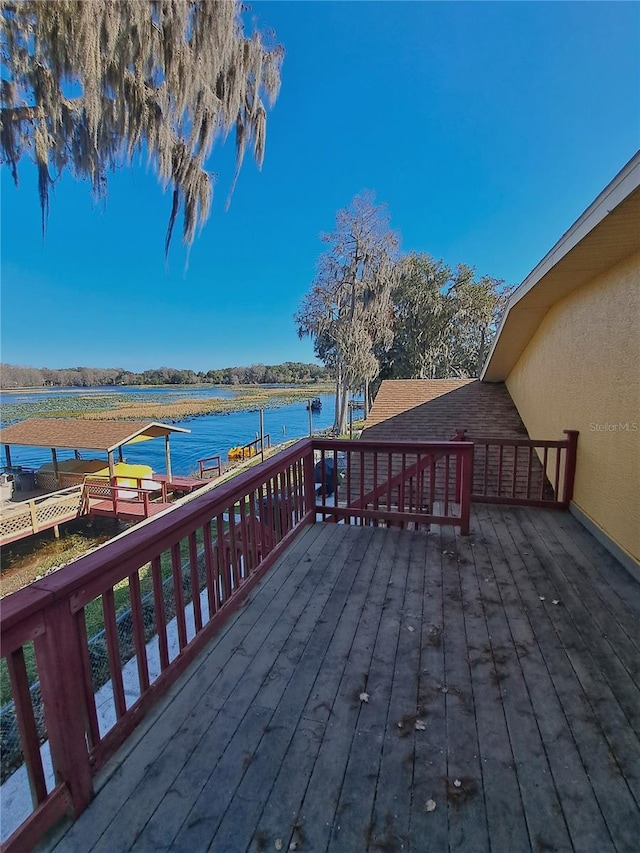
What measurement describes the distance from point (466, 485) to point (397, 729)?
7.24ft

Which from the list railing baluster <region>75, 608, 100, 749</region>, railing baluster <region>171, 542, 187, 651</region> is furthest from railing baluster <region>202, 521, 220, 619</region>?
railing baluster <region>75, 608, 100, 749</region>

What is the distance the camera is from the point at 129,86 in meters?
4.19

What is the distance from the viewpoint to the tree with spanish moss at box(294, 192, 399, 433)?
56.6 feet

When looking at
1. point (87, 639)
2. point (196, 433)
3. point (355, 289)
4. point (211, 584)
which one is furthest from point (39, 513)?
point (196, 433)

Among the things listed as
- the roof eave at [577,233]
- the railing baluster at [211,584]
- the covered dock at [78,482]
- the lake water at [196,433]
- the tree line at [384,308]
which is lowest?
the lake water at [196,433]

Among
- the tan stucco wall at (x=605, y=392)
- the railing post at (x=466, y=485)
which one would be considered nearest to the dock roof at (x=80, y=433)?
the railing post at (x=466, y=485)

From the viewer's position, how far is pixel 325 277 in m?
17.8

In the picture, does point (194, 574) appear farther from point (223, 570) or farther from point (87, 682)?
point (87, 682)

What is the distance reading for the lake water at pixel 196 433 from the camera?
20.7m

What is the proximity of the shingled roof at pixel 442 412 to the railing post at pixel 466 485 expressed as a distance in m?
4.10

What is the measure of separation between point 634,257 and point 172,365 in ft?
113

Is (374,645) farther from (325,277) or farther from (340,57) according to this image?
(325,277)

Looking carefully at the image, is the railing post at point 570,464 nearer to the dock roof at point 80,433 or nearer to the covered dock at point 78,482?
the covered dock at point 78,482

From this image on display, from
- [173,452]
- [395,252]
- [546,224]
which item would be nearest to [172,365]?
[173,452]
